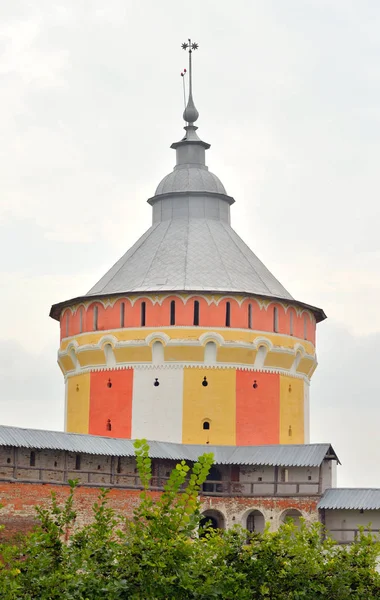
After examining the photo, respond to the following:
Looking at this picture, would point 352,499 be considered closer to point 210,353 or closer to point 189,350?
point 210,353

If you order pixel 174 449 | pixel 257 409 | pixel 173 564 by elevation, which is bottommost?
pixel 173 564

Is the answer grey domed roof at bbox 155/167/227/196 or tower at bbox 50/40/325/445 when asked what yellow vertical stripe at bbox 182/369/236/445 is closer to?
tower at bbox 50/40/325/445

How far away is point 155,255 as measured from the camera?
3578 cm

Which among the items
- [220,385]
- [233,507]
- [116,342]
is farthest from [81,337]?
[233,507]

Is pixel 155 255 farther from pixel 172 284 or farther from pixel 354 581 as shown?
pixel 354 581

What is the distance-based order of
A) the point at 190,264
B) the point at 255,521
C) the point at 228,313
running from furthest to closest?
1. the point at 190,264
2. the point at 228,313
3. the point at 255,521

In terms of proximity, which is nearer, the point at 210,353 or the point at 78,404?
the point at 210,353

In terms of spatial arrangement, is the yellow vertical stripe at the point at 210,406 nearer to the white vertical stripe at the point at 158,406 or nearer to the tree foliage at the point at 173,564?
the white vertical stripe at the point at 158,406

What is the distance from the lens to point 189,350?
33875 mm

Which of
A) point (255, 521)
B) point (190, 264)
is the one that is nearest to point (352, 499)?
point (255, 521)

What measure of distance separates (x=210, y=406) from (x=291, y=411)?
7.43ft

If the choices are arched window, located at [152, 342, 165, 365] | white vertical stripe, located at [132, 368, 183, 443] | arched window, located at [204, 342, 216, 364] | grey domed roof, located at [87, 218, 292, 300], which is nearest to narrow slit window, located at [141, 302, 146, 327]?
grey domed roof, located at [87, 218, 292, 300]

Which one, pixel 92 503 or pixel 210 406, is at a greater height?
pixel 210 406

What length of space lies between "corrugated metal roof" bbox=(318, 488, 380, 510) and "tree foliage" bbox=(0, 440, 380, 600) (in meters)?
12.8
